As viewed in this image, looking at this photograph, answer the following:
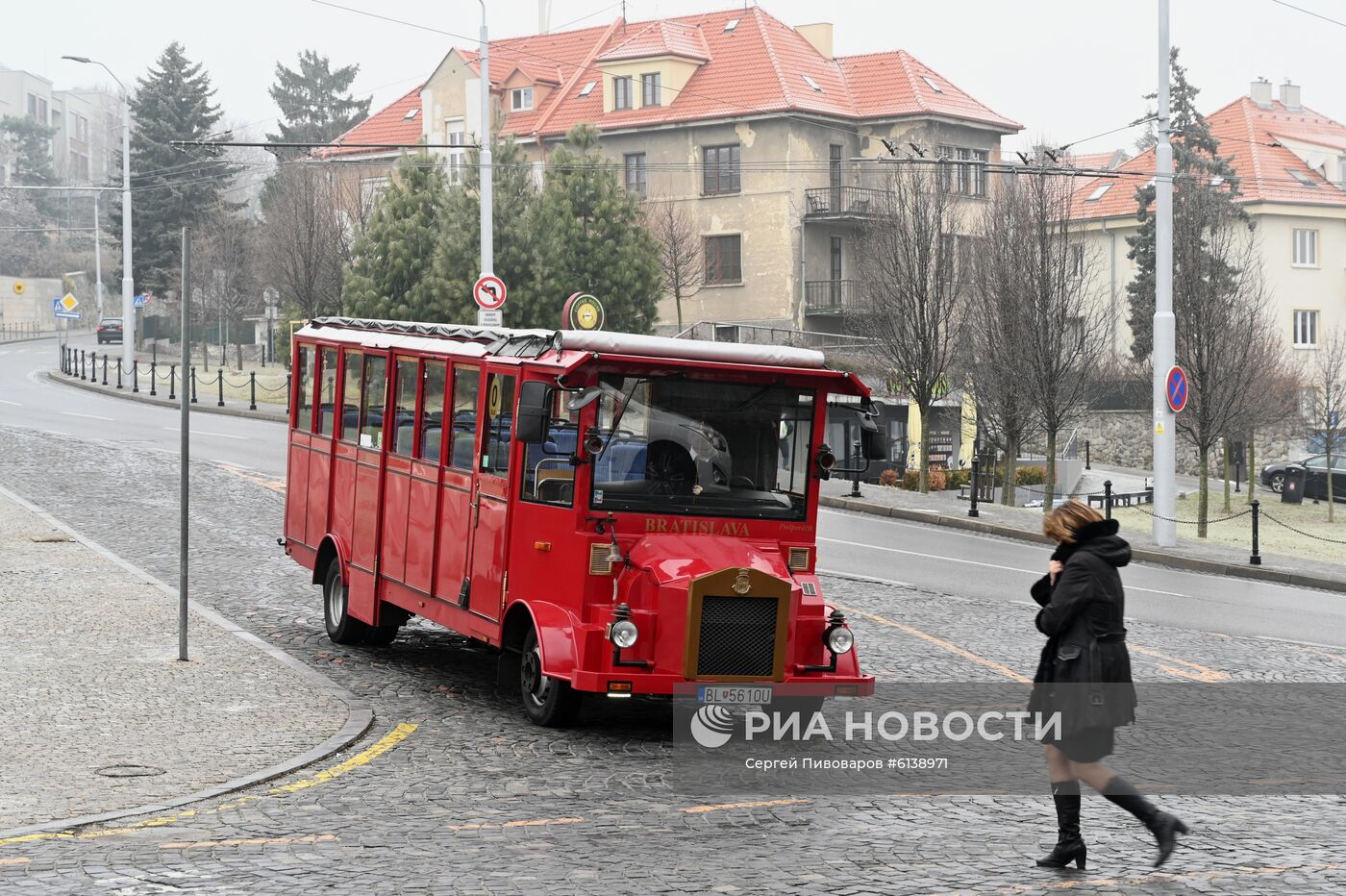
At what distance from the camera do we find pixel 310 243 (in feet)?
168

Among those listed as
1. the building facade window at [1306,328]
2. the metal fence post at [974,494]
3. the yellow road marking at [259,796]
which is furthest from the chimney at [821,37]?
the yellow road marking at [259,796]

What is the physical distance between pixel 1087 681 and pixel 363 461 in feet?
26.3

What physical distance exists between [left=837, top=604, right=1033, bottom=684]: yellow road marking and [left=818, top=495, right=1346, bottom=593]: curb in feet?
11.8

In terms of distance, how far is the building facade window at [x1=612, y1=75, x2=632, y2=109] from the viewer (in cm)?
6031

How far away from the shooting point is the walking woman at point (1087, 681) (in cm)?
752

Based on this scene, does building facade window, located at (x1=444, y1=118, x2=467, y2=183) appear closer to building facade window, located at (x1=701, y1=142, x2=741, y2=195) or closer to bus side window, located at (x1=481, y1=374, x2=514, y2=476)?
building facade window, located at (x1=701, y1=142, x2=741, y2=195)

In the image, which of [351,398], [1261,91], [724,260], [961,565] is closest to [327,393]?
[351,398]

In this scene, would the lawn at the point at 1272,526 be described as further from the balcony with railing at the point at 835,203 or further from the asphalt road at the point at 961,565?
the balcony with railing at the point at 835,203

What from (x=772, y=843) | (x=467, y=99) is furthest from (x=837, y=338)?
(x=772, y=843)

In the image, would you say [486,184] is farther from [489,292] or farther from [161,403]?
[161,403]

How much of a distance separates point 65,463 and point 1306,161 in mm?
57353

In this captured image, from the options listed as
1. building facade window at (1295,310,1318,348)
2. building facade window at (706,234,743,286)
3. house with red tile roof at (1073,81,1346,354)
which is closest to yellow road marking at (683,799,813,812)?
building facade window at (706,234,743,286)

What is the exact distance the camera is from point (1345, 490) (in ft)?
152

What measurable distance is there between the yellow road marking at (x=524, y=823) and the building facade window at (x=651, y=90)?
171 ft
